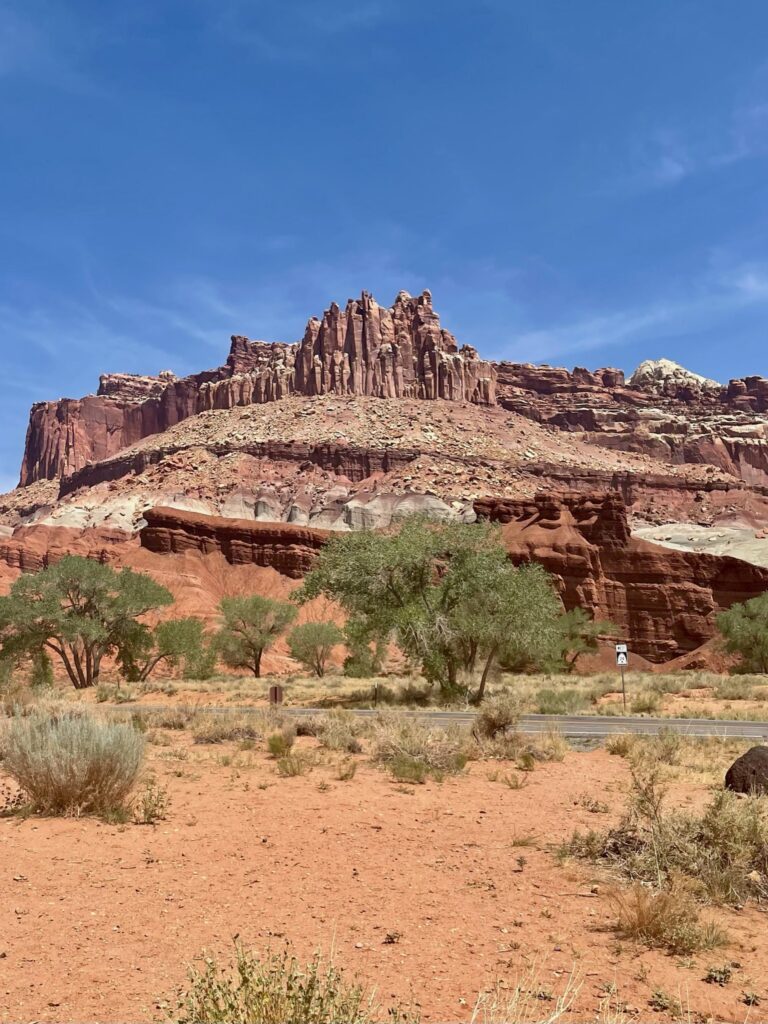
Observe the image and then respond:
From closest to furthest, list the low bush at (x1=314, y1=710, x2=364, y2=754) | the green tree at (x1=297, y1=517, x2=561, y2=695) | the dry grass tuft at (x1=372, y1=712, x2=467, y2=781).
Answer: the dry grass tuft at (x1=372, y1=712, x2=467, y2=781), the low bush at (x1=314, y1=710, x2=364, y2=754), the green tree at (x1=297, y1=517, x2=561, y2=695)

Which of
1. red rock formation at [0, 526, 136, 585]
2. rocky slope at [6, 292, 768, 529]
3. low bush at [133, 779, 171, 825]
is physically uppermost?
rocky slope at [6, 292, 768, 529]

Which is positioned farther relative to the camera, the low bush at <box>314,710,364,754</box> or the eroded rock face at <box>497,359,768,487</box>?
the eroded rock face at <box>497,359,768,487</box>

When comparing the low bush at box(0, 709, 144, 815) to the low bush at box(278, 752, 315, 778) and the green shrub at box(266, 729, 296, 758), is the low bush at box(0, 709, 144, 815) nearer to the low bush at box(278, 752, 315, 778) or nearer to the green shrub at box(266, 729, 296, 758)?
the low bush at box(278, 752, 315, 778)

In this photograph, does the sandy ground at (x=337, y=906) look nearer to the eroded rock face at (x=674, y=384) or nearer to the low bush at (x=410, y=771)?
the low bush at (x=410, y=771)

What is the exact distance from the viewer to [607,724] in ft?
59.8

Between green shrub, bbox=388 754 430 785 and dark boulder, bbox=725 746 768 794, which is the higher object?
dark boulder, bbox=725 746 768 794

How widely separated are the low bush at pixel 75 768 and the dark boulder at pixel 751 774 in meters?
7.29

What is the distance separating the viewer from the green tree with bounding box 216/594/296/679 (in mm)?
45156

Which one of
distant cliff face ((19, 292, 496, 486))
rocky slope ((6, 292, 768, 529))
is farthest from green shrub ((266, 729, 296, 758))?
distant cliff face ((19, 292, 496, 486))

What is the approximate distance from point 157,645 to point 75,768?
116 ft

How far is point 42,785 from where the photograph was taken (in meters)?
8.26

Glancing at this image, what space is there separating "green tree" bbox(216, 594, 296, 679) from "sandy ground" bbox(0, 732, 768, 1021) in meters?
36.5

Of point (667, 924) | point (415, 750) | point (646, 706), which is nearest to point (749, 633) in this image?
point (646, 706)

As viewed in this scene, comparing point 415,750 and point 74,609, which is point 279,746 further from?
point 74,609
